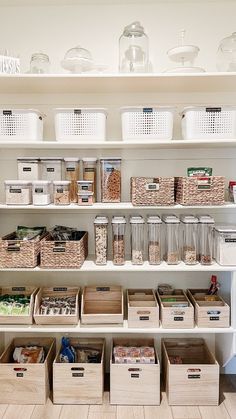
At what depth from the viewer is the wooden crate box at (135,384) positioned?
2.16m

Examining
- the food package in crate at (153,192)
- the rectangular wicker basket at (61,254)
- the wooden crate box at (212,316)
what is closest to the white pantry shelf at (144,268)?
the rectangular wicker basket at (61,254)

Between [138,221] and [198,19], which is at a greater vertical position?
[198,19]

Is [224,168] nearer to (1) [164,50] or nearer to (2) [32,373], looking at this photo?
(1) [164,50]

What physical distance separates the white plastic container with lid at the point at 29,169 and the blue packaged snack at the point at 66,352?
108 centimetres

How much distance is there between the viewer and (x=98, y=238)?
2172mm

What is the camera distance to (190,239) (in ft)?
→ 7.23

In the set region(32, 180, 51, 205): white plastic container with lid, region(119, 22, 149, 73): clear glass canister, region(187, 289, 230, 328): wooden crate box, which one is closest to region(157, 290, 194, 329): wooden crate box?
region(187, 289, 230, 328): wooden crate box

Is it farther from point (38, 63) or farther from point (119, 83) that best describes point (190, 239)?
point (38, 63)

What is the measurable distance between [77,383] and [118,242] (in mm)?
889

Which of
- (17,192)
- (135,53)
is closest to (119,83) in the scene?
(135,53)

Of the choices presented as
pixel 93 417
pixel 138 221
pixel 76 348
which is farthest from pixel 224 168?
pixel 93 417

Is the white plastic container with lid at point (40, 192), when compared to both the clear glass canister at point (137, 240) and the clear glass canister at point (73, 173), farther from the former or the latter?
the clear glass canister at point (137, 240)

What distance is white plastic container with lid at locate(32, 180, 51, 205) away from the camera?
211 cm

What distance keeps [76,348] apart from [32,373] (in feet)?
1.22
